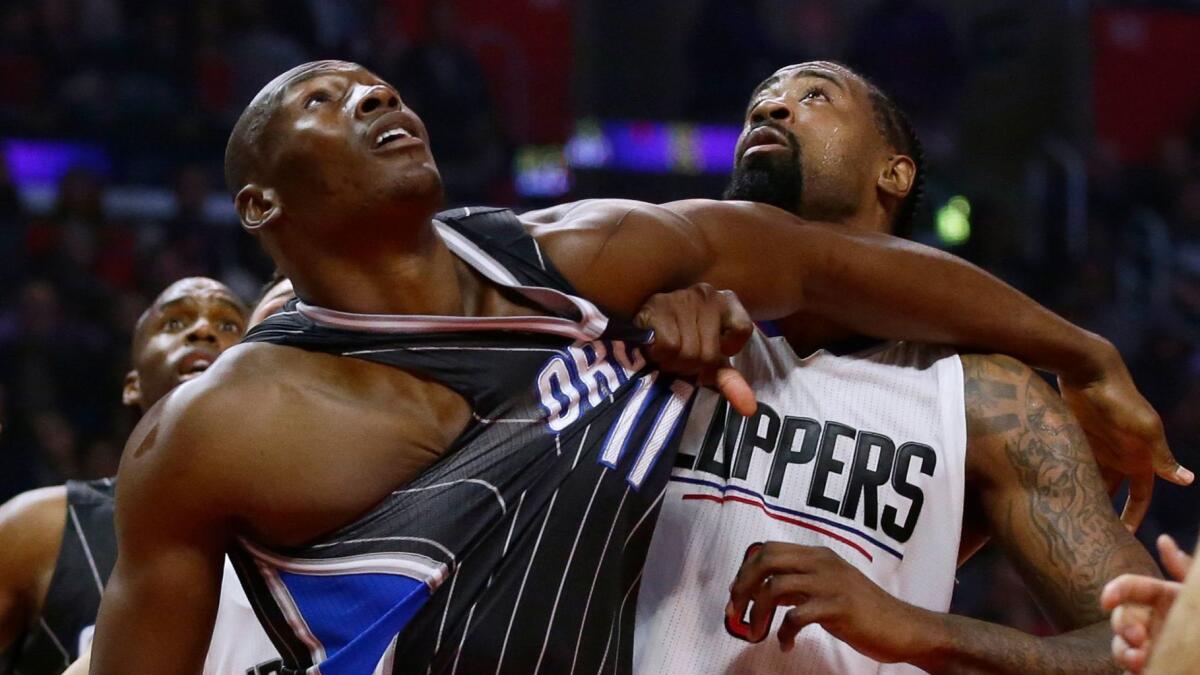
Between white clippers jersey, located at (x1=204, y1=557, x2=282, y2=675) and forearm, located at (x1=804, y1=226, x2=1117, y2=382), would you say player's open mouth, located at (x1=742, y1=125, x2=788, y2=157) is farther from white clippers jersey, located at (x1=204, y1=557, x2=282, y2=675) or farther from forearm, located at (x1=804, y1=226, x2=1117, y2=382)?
white clippers jersey, located at (x1=204, y1=557, x2=282, y2=675)

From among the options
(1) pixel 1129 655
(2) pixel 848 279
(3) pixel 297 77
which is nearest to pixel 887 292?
(2) pixel 848 279

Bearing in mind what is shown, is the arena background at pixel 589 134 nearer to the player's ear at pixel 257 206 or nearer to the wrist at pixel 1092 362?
the wrist at pixel 1092 362

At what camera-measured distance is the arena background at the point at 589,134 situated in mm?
6648

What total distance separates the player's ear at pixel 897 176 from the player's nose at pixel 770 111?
0.72 ft

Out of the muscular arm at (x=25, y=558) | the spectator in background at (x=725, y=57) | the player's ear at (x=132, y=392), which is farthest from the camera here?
the spectator in background at (x=725, y=57)

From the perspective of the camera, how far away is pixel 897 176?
2.91 m

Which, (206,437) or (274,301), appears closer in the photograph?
(206,437)

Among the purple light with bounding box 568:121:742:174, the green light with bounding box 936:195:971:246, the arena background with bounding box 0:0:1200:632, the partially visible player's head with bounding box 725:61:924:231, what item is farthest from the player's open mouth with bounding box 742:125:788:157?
the purple light with bounding box 568:121:742:174

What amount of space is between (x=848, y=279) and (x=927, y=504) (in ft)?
1.29

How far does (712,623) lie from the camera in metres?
2.49

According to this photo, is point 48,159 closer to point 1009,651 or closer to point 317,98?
point 317,98

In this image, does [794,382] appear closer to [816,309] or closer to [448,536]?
[816,309]

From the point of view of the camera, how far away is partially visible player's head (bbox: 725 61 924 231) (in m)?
2.78

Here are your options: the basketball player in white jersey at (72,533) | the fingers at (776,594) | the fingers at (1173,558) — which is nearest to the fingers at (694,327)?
the fingers at (776,594)
